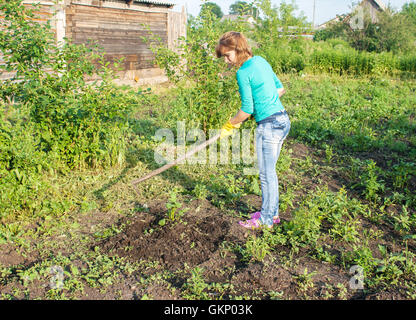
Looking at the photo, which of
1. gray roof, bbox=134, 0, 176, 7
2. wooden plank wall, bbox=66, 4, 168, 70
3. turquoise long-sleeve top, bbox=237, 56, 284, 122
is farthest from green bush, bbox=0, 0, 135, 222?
gray roof, bbox=134, 0, 176, 7

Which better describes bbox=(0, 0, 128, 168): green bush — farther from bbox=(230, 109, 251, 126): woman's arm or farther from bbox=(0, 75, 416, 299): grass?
bbox=(230, 109, 251, 126): woman's arm

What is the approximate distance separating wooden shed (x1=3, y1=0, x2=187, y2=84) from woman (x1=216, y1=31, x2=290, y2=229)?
20.0ft

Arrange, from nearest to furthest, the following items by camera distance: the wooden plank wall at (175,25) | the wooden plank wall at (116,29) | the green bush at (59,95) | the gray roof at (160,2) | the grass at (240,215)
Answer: the grass at (240,215), the green bush at (59,95), the wooden plank wall at (116,29), the gray roof at (160,2), the wooden plank wall at (175,25)

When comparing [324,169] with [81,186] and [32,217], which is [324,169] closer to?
[81,186]

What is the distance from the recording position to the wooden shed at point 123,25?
9.13 metres

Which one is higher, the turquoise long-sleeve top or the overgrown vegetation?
the turquoise long-sleeve top

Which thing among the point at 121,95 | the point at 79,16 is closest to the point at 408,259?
the point at 121,95

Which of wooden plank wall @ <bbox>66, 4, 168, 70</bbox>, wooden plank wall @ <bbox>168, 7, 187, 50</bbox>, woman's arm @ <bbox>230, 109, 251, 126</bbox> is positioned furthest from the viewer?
wooden plank wall @ <bbox>168, 7, 187, 50</bbox>

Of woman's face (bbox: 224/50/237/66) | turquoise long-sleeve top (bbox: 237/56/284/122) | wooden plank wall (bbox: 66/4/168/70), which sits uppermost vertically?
wooden plank wall (bbox: 66/4/168/70)

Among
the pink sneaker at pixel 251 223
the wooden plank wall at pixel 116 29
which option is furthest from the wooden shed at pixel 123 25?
the pink sneaker at pixel 251 223

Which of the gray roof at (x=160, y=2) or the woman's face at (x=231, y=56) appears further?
the gray roof at (x=160, y=2)

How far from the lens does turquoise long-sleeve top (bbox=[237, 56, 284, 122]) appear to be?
3.11m

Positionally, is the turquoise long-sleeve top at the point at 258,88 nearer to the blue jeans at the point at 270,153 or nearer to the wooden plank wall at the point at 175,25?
the blue jeans at the point at 270,153

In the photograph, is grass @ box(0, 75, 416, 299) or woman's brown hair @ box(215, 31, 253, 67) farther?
woman's brown hair @ box(215, 31, 253, 67)
